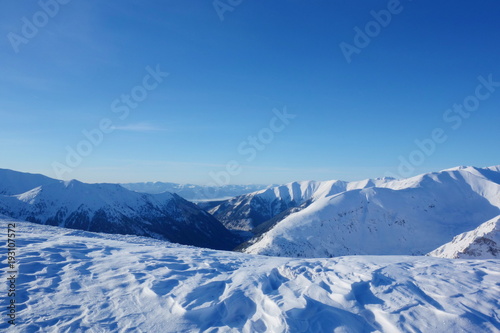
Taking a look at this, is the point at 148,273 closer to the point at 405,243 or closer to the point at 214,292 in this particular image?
the point at 214,292

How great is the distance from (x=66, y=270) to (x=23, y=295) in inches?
89.1

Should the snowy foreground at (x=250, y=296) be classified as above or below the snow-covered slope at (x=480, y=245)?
above

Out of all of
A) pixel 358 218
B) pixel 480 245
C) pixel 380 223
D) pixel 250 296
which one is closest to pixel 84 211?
pixel 358 218

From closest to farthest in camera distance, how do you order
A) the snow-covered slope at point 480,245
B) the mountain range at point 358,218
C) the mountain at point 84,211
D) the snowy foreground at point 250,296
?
the snowy foreground at point 250,296 < the snow-covered slope at point 480,245 < the mountain range at point 358,218 < the mountain at point 84,211

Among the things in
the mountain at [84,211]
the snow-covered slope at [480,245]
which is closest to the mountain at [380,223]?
the snow-covered slope at [480,245]

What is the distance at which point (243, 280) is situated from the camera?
435 inches

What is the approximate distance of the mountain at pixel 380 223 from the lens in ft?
332

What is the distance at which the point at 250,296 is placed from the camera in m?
9.52

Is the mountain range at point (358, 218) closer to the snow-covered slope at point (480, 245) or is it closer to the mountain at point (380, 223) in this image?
the mountain at point (380, 223)

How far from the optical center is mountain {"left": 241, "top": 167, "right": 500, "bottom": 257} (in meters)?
101

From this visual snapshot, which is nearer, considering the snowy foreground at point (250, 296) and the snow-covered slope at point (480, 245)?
the snowy foreground at point (250, 296)

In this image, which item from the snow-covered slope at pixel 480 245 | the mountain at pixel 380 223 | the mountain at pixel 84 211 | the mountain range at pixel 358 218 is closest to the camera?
the snow-covered slope at pixel 480 245

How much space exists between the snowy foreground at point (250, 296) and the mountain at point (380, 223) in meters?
85.8

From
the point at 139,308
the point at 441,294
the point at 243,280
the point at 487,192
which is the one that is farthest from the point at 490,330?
the point at 487,192
